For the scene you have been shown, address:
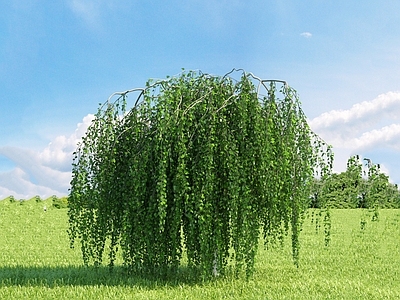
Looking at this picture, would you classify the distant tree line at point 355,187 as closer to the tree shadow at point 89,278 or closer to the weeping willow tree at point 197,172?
the weeping willow tree at point 197,172

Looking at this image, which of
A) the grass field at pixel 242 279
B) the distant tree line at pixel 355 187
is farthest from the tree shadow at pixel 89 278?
the distant tree line at pixel 355 187

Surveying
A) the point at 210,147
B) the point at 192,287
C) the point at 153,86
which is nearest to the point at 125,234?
the point at 192,287

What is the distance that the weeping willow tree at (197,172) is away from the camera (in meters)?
7.77

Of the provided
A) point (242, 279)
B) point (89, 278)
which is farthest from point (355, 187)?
point (89, 278)

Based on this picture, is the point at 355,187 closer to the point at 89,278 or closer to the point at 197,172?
the point at 197,172

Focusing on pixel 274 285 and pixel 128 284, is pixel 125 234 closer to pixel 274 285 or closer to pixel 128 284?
pixel 128 284

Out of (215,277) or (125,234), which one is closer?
(125,234)

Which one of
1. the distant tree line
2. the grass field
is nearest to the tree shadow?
the grass field

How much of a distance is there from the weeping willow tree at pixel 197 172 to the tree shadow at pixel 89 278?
0.23m

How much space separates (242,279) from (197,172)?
8.22 feet

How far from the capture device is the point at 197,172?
775 centimetres

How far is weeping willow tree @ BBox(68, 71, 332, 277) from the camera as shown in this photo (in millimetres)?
7766

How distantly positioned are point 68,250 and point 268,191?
8386mm

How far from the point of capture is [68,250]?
14.3 meters
